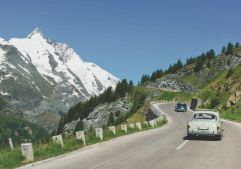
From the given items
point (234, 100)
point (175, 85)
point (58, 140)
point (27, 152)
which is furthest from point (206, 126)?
point (175, 85)

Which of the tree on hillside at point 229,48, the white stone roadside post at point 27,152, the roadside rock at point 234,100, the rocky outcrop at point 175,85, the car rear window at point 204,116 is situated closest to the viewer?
the white stone roadside post at point 27,152

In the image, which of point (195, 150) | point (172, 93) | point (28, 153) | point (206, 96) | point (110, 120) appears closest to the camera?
point (28, 153)

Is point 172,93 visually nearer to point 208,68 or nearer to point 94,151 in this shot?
point 208,68

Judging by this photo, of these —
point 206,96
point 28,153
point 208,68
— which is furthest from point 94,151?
point 208,68

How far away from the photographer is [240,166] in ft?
52.6

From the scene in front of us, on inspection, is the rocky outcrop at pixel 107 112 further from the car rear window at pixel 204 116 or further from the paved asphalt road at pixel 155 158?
the paved asphalt road at pixel 155 158

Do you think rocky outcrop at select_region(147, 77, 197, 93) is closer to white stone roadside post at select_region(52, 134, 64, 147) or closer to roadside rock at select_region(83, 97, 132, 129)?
roadside rock at select_region(83, 97, 132, 129)

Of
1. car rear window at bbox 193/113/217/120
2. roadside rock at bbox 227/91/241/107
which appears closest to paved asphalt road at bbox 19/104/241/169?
car rear window at bbox 193/113/217/120

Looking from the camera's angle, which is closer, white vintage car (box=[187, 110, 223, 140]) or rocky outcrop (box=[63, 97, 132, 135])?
white vintage car (box=[187, 110, 223, 140])

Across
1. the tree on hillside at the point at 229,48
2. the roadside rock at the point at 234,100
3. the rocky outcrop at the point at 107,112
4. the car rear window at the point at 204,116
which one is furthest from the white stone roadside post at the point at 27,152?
the tree on hillside at the point at 229,48

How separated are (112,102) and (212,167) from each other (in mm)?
156404

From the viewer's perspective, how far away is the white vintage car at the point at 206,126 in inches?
1059

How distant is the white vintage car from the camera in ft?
88.3

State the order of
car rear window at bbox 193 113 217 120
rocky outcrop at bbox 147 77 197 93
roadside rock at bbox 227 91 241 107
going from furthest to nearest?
1. rocky outcrop at bbox 147 77 197 93
2. roadside rock at bbox 227 91 241 107
3. car rear window at bbox 193 113 217 120
